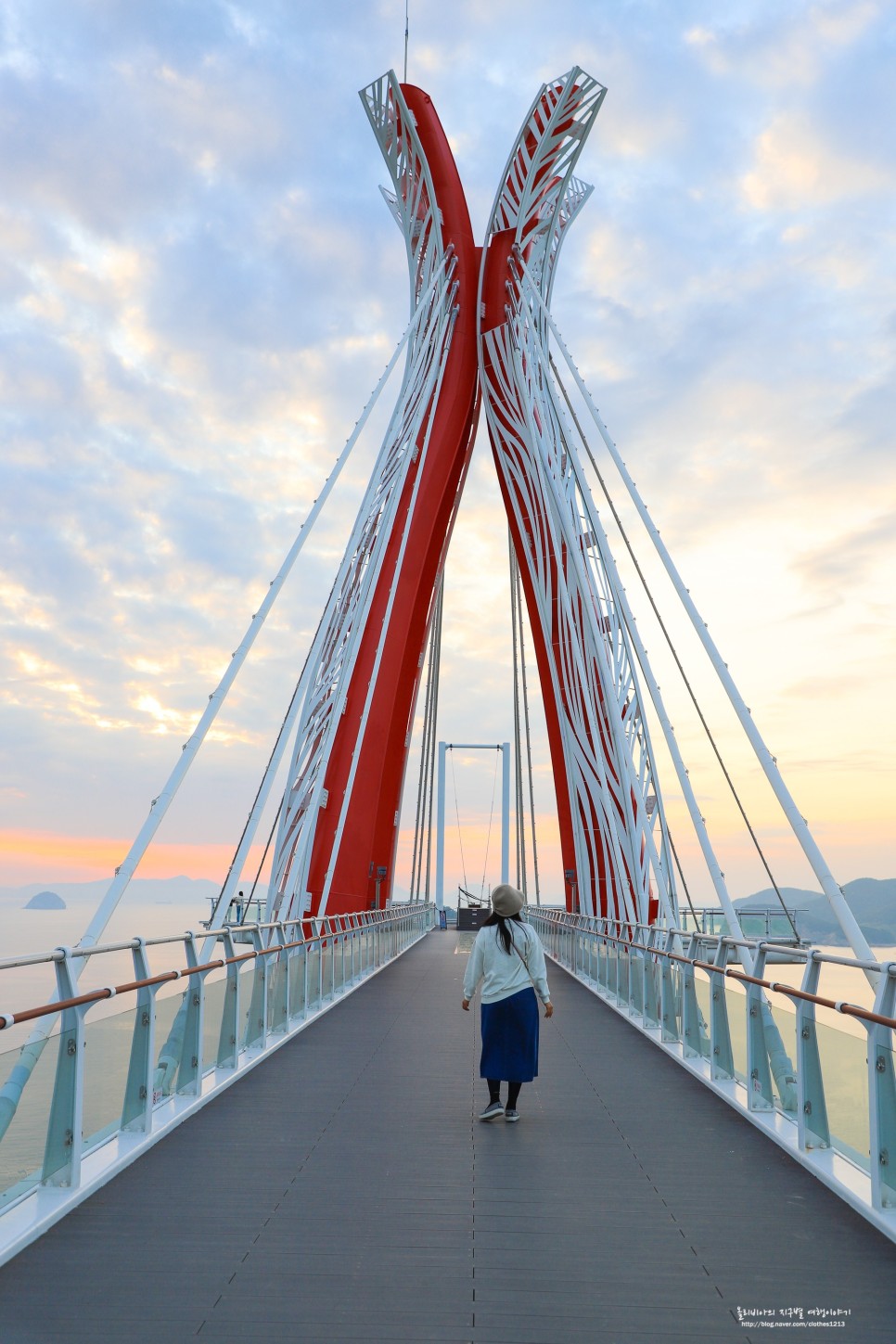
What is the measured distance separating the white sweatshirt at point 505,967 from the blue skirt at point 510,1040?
0.06 meters

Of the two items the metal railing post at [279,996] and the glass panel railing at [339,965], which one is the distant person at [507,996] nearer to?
the metal railing post at [279,996]

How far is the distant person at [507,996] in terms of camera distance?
22.3 feet

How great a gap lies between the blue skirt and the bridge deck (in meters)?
0.29

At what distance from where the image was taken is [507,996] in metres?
6.91

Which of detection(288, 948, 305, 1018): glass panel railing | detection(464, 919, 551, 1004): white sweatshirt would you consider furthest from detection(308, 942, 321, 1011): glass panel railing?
detection(464, 919, 551, 1004): white sweatshirt

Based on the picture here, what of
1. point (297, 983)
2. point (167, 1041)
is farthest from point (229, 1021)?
point (297, 983)

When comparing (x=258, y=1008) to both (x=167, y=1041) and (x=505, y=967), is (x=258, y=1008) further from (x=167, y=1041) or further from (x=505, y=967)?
(x=505, y=967)

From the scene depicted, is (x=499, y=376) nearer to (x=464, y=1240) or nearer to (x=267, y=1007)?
(x=267, y=1007)

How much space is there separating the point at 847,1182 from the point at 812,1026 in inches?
29.0

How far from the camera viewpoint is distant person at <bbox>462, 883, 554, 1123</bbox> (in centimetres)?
680

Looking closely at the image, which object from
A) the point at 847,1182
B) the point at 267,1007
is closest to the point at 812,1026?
the point at 847,1182

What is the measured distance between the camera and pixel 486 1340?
3430 millimetres

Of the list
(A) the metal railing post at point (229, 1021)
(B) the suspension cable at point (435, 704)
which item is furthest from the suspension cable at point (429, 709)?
(A) the metal railing post at point (229, 1021)

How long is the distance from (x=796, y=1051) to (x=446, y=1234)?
222 centimetres
